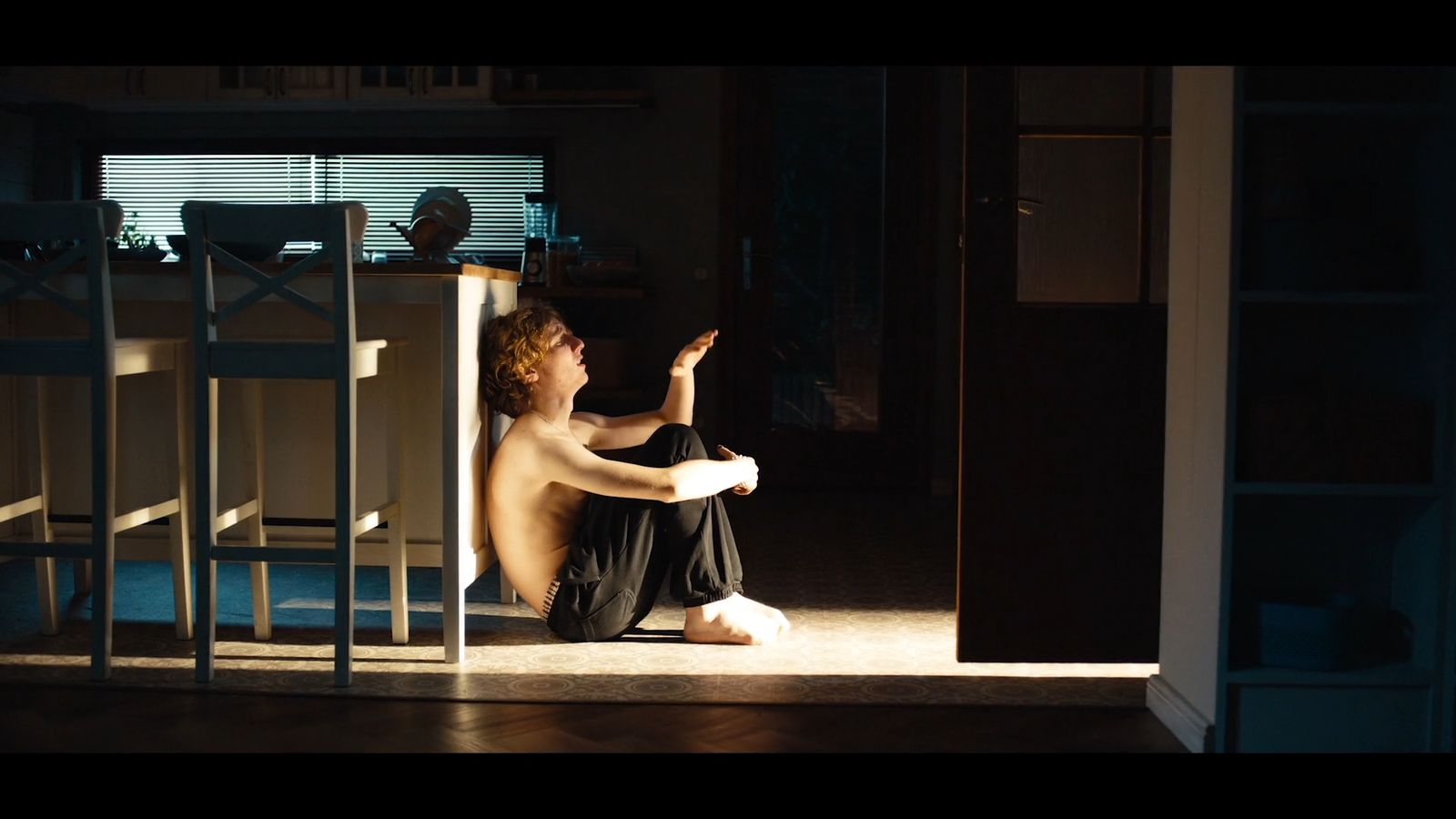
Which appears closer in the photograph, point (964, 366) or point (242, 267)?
point (242, 267)

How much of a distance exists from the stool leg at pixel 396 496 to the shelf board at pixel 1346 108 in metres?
1.99

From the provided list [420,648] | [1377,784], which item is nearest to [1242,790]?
[1377,784]

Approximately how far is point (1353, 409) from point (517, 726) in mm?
1635

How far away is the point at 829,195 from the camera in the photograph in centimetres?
579

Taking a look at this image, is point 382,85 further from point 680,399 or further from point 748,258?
point 680,399

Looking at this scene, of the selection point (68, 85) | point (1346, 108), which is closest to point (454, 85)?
point (68, 85)

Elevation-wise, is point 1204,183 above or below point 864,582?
above

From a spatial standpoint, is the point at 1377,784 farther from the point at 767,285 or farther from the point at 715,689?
the point at 767,285

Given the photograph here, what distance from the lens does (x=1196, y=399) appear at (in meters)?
2.37

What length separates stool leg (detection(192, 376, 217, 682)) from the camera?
104 inches

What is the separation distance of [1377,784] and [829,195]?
4.12 meters

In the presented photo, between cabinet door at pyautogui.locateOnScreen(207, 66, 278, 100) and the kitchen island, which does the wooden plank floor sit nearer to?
the kitchen island

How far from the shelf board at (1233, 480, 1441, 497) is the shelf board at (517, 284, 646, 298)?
11.9ft

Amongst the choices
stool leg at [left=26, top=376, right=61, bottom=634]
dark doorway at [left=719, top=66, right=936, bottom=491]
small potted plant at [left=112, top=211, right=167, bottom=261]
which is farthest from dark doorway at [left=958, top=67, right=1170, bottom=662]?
dark doorway at [left=719, top=66, right=936, bottom=491]
